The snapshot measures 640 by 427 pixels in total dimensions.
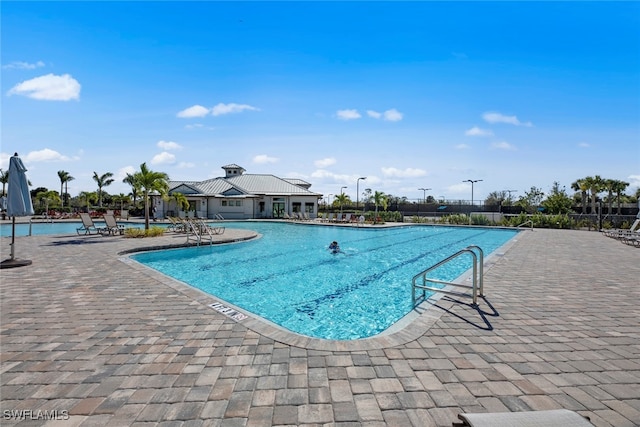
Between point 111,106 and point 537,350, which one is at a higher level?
point 111,106

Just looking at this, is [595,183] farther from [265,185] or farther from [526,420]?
[526,420]

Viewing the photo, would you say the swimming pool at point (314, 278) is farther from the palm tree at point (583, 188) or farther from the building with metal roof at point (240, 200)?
the palm tree at point (583, 188)

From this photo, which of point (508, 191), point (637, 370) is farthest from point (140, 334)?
point (508, 191)

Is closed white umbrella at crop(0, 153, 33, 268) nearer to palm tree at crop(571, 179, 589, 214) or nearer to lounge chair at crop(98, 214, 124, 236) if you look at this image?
lounge chair at crop(98, 214, 124, 236)

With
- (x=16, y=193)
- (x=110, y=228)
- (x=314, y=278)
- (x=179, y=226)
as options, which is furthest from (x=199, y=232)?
(x=314, y=278)

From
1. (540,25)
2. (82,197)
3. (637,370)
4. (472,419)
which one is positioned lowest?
(637,370)

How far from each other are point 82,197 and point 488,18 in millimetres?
56628

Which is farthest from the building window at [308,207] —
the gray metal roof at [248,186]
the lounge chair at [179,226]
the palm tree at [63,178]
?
the palm tree at [63,178]

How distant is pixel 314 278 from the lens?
28.9 feet

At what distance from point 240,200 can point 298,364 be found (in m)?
31.7

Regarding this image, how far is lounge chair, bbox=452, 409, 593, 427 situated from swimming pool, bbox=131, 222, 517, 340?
10.4 feet

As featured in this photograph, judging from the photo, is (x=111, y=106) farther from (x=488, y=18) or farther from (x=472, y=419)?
(x=472, y=419)

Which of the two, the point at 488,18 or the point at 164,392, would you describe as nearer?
the point at 164,392

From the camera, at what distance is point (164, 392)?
2508 millimetres
